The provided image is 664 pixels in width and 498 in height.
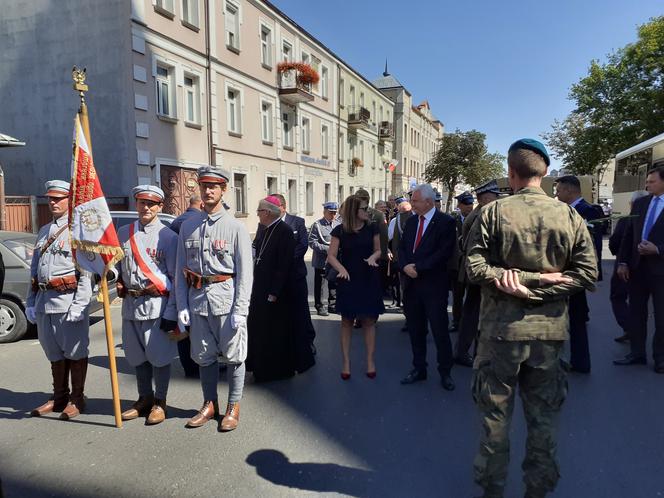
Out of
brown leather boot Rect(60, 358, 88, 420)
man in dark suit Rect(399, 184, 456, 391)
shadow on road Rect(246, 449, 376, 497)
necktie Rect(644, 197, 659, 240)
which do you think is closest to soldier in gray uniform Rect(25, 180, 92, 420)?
brown leather boot Rect(60, 358, 88, 420)

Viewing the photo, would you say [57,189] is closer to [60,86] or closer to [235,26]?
[60,86]

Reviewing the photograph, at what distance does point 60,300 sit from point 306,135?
74.8ft

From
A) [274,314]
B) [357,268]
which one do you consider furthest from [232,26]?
[274,314]

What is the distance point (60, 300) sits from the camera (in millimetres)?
3662

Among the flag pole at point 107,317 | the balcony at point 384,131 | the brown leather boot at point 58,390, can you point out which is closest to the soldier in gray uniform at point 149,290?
the flag pole at point 107,317

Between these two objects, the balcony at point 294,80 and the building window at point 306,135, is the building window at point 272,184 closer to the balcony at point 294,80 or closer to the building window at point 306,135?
the building window at point 306,135

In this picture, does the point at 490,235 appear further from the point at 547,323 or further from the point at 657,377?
the point at 657,377

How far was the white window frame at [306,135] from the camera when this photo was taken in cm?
2500

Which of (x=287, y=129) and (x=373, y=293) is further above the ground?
(x=287, y=129)

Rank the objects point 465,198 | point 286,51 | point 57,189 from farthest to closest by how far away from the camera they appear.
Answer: point 286,51 → point 465,198 → point 57,189

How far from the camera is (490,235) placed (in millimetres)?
2373

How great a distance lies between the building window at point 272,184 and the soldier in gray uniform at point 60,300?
59.8 ft

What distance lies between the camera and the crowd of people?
2342mm

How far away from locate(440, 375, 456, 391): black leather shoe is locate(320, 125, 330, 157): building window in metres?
24.0
